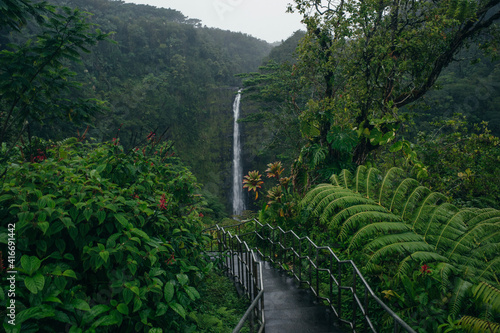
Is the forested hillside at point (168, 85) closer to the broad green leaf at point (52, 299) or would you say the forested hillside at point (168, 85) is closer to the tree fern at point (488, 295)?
the broad green leaf at point (52, 299)

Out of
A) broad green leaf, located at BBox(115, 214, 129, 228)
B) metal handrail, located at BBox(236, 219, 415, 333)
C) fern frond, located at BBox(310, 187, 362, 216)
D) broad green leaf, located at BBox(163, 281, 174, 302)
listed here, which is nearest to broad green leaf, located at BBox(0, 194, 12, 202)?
broad green leaf, located at BBox(115, 214, 129, 228)

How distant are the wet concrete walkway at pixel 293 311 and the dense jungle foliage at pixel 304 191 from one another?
632mm

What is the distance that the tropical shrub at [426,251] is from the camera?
10.2 feet

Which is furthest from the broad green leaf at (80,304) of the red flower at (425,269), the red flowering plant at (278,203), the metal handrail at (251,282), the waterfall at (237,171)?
the waterfall at (237,171)

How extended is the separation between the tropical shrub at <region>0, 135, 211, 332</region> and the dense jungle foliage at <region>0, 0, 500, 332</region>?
0.5 inches

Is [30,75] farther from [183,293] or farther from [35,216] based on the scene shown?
[183,293]

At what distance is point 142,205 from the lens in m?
2.51

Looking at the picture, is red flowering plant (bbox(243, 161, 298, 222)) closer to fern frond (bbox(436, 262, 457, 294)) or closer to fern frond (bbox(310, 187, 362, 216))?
fern frond (bbox(310, 187, 362, 216))

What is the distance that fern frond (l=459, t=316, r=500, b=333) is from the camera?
2.44m

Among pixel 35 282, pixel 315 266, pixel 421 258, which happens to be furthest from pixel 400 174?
pixel 35 282

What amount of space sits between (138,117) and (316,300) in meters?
25.6

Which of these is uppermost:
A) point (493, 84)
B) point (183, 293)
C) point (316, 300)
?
point (493, 84)

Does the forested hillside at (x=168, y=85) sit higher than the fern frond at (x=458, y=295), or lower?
higher

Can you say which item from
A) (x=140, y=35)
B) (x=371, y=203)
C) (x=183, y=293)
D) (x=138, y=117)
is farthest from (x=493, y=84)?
(x=140, y=35)
